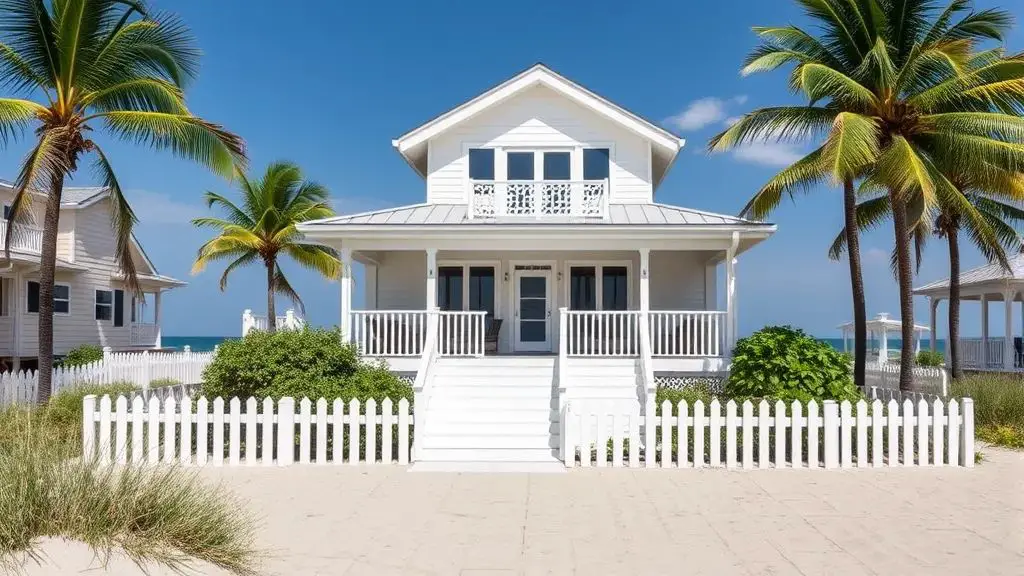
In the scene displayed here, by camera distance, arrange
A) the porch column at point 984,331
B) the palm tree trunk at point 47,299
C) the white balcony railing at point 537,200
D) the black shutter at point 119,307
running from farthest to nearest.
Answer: the black shutter at point 119,307
the porch column at point 984,331
the white balcony railing at point 537,200
the palm tree trunk at point 47,299

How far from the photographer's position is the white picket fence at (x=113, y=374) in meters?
14.9

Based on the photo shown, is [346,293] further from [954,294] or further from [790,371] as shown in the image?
[954,294]

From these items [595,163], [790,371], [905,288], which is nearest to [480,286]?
[595,163]

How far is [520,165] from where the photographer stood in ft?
60.6

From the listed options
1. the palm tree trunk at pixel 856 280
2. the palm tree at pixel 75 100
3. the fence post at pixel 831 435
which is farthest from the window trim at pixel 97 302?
the fence post at pixel 831 435

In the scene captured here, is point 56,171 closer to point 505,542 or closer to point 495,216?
point 495,216

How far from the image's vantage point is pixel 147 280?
32.6 meters

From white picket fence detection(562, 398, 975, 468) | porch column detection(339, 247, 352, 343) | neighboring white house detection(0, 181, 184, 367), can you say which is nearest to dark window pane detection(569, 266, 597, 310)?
porch column detection(339, 247, 352, 343)

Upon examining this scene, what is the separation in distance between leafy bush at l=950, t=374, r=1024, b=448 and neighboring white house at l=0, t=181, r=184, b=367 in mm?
24836

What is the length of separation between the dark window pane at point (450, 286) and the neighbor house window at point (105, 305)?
18353mm

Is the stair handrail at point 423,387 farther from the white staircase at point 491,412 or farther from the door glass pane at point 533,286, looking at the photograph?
the door glass pane at point 533,286

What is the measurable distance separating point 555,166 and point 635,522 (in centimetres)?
1221

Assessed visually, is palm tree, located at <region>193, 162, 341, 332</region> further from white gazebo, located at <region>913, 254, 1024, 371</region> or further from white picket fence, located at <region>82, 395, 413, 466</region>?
white gazebo, located at <region>913, 254, 1024, 371</region>

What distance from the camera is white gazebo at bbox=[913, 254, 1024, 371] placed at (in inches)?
936
